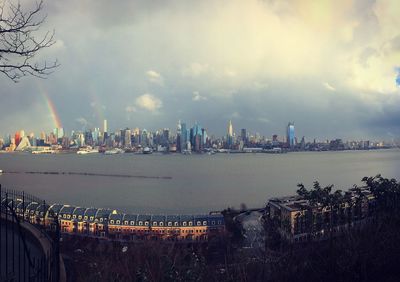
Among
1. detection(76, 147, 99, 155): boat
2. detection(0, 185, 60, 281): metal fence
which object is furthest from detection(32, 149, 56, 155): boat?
detection(0, 185, 60, 281): metal fence

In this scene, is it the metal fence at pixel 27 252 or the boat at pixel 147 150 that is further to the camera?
the boat at pixel 147 150

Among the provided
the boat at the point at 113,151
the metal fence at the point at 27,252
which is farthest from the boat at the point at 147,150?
the metal fence at the point at 27,252

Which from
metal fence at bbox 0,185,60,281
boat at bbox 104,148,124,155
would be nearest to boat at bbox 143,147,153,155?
boat at bbox 104,148,124,155

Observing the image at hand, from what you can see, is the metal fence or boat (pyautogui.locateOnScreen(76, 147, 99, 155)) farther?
boat (pyautogui.locateOnScreen(76, 147, 99, 155))

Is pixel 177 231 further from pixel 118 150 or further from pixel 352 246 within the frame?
pixel 118 150

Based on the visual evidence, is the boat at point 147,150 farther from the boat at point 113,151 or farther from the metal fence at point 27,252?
the metal fence at point 27,252

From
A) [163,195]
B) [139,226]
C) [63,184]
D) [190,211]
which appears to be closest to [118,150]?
[63,184]

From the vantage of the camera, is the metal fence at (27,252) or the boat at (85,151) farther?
the boat at (85,151)

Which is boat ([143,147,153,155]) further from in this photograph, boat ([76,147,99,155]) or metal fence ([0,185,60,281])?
metal fence ([0,185,60,281])

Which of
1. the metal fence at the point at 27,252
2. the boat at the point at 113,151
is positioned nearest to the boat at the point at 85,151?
the boat at the point at 113,151

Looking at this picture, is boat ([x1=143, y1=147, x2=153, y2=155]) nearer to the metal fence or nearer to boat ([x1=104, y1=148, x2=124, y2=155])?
boat ([x1=104, y1=148, x2=124, y2=155])

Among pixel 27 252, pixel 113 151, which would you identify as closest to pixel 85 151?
pixel 113 151
